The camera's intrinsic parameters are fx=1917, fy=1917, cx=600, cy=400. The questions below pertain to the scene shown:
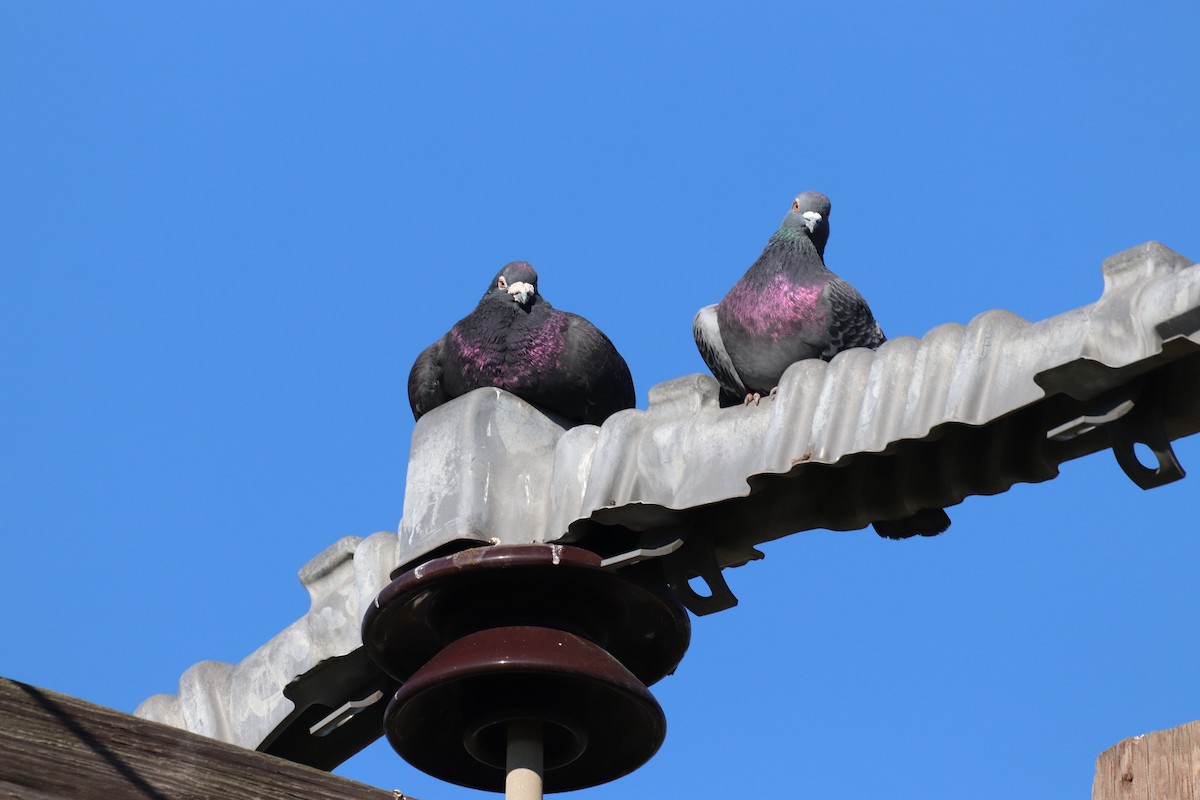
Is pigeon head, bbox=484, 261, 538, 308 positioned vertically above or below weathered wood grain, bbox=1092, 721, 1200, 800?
above

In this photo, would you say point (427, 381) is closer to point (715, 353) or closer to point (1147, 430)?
point (715, 353)

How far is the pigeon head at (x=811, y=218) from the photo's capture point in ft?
30.0

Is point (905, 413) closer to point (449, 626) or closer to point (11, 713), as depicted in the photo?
point (449, 626)

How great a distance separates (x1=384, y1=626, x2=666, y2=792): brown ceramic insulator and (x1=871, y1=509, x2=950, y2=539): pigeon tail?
1243 mm

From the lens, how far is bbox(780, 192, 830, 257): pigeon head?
913 centimetres

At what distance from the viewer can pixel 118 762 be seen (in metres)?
4.00

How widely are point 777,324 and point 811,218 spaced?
1.46 m

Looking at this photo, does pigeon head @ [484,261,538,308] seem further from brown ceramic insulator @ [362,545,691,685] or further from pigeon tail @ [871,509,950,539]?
brown ceramic insulator @ [362,545,691,685]

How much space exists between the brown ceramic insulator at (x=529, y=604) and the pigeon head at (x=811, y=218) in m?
3.76

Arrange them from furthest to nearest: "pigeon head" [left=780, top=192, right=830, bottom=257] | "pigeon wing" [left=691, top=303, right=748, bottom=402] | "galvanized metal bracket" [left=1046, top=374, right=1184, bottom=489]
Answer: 1. "pigeon head" [left=780, top=192, right=830, bottom=257]
2. "pigeon wing" [left=691, top=303, right=748, bottom=402]
3. "galvanized metal bracket" [left=1046, top=374, right=1184, bottom=489]

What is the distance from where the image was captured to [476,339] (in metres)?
7.80

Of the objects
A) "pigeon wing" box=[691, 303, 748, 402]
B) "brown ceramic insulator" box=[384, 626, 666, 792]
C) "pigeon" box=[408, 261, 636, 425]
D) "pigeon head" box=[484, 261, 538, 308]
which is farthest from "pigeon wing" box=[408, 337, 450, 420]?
"brown ceramic insulator" box=[384, 626, 666, 792]

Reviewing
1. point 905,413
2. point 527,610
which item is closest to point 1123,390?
point 905,413

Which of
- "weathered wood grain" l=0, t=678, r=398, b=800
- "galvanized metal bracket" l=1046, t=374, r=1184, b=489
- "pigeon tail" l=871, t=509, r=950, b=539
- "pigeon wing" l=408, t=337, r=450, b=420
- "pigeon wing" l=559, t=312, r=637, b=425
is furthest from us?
"pigeon wing" l=408, t=337, r=450, b=420
